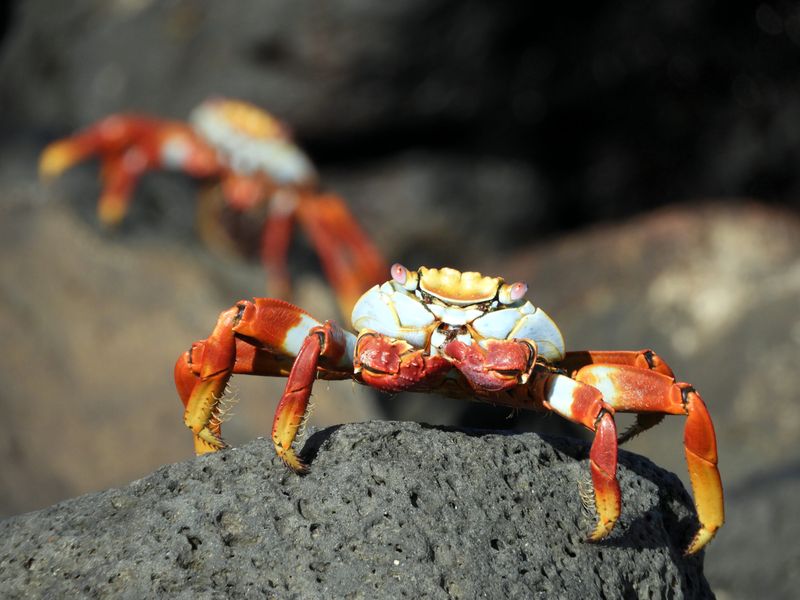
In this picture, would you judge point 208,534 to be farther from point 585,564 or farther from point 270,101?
point 270,101

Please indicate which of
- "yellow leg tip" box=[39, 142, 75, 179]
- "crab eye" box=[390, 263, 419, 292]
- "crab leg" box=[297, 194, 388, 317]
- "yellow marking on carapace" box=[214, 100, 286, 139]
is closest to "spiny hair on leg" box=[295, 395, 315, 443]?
"crab eye" box=[390, 263, 419, 292]

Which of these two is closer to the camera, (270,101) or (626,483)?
(626,483)

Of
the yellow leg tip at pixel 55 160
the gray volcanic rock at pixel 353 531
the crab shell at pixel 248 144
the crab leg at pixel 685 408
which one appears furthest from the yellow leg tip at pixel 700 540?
the crab shell at pixel 248 144

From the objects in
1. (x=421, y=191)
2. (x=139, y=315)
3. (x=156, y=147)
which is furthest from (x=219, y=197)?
(x=139, y=315)

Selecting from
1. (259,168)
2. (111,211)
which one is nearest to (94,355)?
(111,211)

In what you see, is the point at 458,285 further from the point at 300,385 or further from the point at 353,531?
the point at 353,531

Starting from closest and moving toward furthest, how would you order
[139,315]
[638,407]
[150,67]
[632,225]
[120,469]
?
[638,407], [120,469], [139,315], [632,225], [150,67]

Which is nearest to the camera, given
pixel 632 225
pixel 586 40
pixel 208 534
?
pixel 208 534
